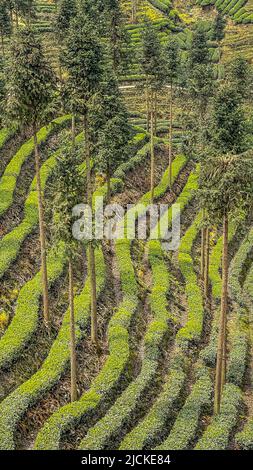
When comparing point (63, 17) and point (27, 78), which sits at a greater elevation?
point (63, 17)

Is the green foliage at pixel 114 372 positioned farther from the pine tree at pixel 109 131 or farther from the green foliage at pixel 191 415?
the pine tree at pixel 109 131

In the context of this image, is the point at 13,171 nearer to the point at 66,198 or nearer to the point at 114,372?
the point at 66,198

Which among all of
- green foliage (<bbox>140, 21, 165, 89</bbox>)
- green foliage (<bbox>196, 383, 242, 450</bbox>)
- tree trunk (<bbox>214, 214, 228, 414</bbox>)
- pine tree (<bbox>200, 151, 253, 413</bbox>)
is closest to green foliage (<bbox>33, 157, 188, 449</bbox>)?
tree trunk (<bbox>214, 214, 228, 414</bbox>)

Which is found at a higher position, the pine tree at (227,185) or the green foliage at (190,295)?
the pine tree at (227,185)

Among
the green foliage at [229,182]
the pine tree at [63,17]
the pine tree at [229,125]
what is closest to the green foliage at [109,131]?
the pine tree at [229,125]

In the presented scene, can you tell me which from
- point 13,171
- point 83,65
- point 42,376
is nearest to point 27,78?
point 83,65

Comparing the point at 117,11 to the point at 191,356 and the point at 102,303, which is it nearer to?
the point at 102,303

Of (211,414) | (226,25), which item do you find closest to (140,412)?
(211,414)
